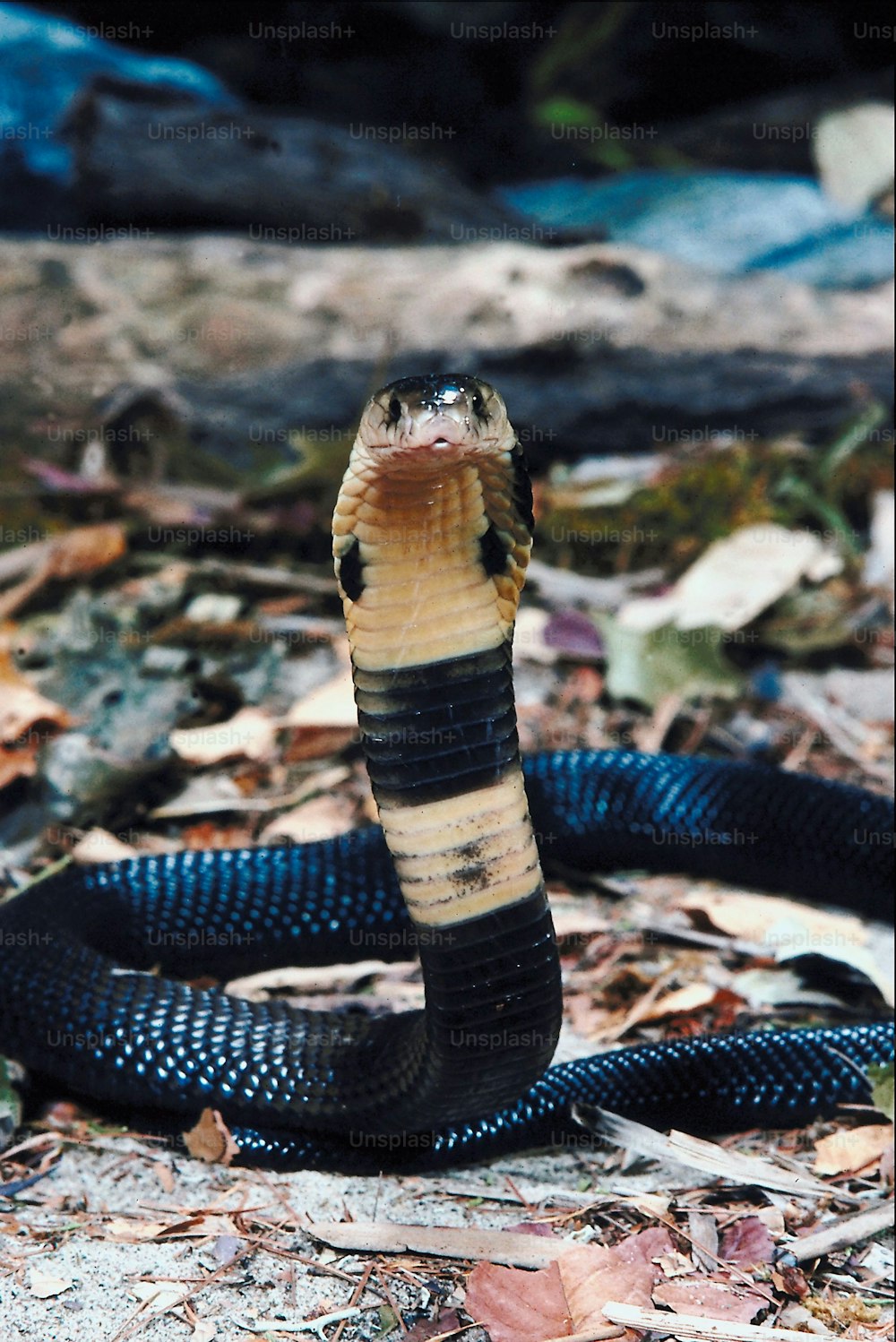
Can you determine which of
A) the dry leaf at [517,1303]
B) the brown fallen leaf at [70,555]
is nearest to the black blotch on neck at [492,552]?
the dry leaf at [517,1303]

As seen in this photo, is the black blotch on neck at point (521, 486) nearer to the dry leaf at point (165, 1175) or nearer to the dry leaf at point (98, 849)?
the dry leaf at point (165, 1175)

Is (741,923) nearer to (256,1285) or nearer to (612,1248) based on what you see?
(612,1248)

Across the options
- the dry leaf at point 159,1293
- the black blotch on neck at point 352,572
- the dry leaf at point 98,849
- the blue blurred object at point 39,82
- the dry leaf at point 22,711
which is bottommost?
the dry leaf at point 159,1293

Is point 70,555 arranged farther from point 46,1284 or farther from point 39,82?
point 39,82

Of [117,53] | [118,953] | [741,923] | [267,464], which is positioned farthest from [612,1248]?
[117,53]

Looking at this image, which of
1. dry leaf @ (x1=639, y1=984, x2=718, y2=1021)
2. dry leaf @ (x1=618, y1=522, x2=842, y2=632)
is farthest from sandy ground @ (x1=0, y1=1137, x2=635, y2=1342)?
dry leaf @ (x1=618, y1=522, x2=842, y2=632)

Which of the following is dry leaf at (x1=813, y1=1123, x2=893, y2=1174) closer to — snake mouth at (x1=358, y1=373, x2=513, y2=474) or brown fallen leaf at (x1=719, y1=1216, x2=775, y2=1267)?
brown fallen leaf at (x1=719, y1=1216, x2=775, y2=1267)

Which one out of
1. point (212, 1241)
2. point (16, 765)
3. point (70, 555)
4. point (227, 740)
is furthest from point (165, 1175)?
point (70, 555)

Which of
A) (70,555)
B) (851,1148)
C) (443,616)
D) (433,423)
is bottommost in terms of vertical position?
(851,1148)
